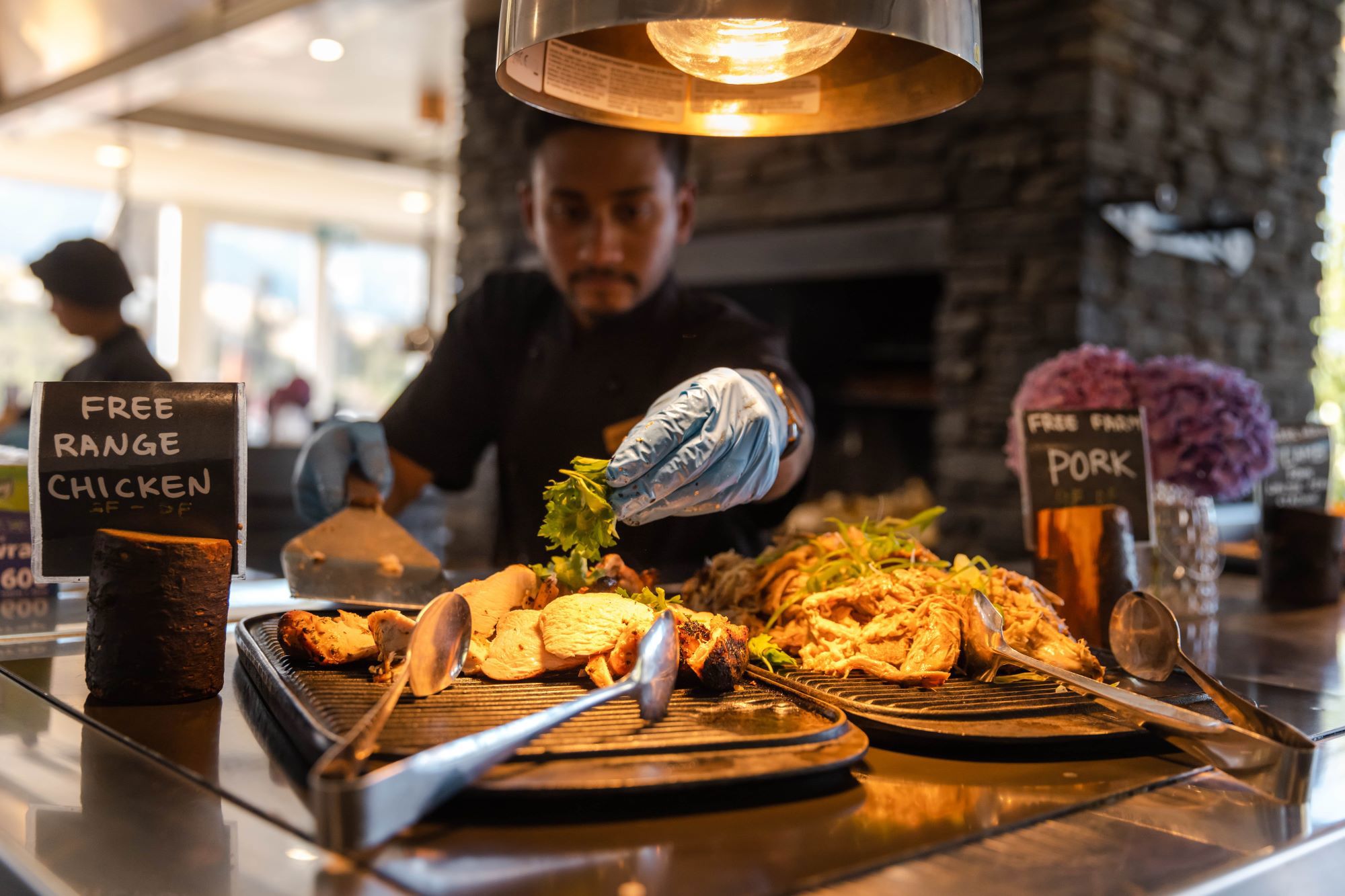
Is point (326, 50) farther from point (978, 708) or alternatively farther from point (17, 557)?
point (978, 708)

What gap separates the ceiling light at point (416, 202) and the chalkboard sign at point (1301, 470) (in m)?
8.76

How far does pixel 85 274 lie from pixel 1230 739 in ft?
6.70

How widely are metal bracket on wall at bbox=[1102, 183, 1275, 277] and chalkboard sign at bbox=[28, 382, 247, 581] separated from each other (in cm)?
313

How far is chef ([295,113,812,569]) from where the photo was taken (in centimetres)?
174

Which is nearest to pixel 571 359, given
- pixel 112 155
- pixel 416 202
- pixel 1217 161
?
pixel 1217 161

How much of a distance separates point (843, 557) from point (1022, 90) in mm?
2932

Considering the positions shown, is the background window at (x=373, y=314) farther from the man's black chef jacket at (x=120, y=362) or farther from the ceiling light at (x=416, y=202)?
the man's black chef jacket at (x=120, y=362)

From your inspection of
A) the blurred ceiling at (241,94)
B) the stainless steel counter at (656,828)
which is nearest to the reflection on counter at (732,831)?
the stainless steel counter at (656,828)

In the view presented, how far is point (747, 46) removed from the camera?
1.04 meters

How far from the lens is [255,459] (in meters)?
3.65

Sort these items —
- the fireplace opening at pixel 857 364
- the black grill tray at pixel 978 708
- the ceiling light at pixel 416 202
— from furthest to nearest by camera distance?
the ceiling light at pixel 416 202 < the fireplace opening at pixel 857 364 < the black grill tray at pixel 978 708

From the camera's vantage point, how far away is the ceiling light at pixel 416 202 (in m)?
9.96

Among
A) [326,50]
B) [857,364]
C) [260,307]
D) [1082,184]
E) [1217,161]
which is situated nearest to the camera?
[1082,184]

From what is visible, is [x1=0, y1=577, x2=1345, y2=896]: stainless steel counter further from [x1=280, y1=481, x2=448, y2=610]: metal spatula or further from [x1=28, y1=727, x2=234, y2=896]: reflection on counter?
[x1=280, y1=481, x2=448, y2=610]: metal spatula
